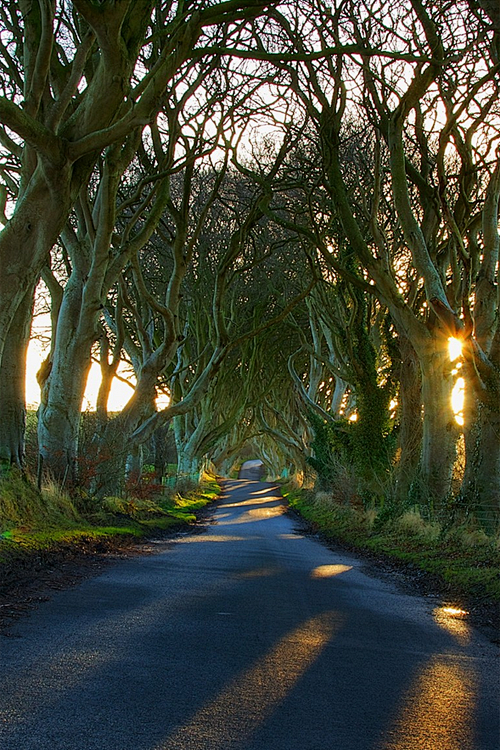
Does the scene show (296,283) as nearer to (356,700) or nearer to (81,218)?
(81,218)

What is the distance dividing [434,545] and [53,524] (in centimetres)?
643

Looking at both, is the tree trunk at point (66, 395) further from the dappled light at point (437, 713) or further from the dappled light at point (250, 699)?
the dappled light at point (437, 713)

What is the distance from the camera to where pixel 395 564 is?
1202 centimetres

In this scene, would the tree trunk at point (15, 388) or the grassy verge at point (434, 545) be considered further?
the tree trunk at point (15, 388)

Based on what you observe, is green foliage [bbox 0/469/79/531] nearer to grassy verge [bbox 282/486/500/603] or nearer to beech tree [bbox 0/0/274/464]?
beech tree [bbox 0/0/274/464]

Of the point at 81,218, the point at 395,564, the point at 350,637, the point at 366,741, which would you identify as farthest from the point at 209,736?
the point at 81,218

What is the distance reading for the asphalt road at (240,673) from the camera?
3375mm

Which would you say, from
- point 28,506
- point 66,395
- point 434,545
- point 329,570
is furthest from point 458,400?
point 28,506

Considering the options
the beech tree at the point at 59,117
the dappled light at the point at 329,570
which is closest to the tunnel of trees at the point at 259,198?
the beech tree at the point at 59,117

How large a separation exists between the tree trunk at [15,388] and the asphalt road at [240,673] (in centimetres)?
437

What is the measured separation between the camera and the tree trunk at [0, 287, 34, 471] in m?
11.4

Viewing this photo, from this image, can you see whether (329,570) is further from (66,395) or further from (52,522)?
(66,395)

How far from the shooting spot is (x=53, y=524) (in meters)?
11.1

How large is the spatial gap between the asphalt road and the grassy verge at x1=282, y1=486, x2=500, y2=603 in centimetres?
148
